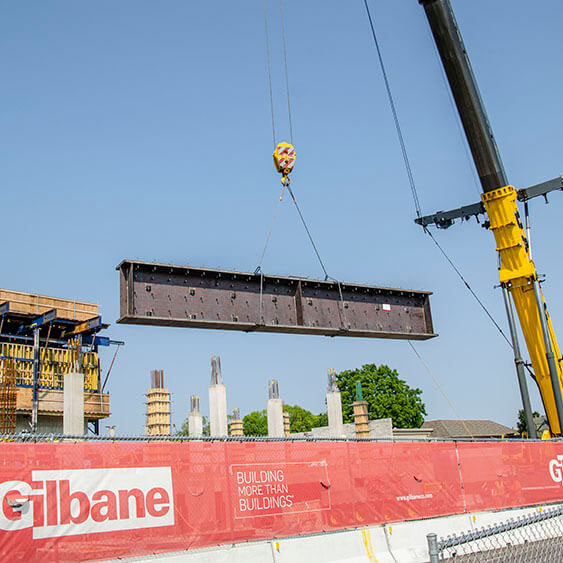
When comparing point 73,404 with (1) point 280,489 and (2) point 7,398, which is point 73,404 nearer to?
(2) point 7,398

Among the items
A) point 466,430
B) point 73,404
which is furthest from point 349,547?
point 466,430

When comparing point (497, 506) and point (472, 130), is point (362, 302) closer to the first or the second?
point (472, 130)

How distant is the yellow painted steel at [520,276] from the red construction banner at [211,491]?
5.95 metres

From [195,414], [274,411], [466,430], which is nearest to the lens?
[274,411]

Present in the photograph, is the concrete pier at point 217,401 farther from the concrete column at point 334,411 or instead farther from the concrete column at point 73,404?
the concrete column at point 334,411

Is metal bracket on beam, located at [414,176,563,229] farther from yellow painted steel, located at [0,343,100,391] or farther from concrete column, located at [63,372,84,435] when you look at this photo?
yellow painted steel, located at [0,343,100,391]

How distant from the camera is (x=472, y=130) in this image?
18828mm

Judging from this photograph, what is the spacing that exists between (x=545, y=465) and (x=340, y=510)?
21.7ft

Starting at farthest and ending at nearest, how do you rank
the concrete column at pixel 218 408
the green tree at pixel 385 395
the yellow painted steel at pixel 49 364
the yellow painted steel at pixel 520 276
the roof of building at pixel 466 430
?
the green tree at pixel 385 395 → the roof of building at pixel 466 430 → the yellow painted steel at pixel 49 364 → the concrete column at pixel 218 408 → the yellow painted steel at pixel 520 276

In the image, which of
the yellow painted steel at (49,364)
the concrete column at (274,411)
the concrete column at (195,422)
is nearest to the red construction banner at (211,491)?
the concrete column at (274,411)

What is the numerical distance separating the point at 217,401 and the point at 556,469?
15944 mm

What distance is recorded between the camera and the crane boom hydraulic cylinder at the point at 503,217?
1836cm

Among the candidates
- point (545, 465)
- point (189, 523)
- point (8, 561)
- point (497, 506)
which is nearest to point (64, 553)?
point (8, 561)

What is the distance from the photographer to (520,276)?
19.0 metres
